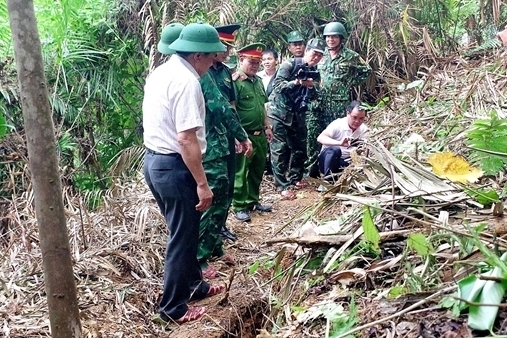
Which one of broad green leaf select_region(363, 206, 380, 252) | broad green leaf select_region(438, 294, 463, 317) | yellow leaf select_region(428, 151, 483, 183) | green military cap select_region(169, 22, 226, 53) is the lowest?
broad green leaf select_region(438, 294, 463, 317)

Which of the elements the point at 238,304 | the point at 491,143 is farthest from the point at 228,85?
the point at 491,143

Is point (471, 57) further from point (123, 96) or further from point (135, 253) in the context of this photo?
point (135, 253)

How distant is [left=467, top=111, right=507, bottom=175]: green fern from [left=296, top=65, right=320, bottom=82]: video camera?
369 centimetres

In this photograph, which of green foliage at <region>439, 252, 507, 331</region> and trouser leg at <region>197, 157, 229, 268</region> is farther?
trouser leg at <region>197, 157, 229, 268</region>

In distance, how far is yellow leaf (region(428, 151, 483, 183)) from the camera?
273 cm

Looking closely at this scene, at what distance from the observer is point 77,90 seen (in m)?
6.79

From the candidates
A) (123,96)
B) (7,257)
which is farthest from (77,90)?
(7,257)

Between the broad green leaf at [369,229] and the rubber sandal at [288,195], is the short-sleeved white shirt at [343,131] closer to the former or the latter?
the rubber sandal at [288,195]

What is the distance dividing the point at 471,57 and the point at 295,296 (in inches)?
243

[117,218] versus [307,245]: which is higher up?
[307,245]

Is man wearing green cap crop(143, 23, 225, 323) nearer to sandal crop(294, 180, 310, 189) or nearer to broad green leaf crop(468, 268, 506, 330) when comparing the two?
broad green leaf crop(468, 268, 506, 330)

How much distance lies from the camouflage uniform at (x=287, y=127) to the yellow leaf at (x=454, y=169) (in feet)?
11.8

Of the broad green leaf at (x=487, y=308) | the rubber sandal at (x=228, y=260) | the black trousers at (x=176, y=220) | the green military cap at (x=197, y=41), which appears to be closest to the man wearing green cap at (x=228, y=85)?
the rubber sandal at (x=228, y=260)

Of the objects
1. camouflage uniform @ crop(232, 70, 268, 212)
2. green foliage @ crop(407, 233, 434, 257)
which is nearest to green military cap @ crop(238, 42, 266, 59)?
camouflage uniform @ crop(232, 70, 268, 212)
